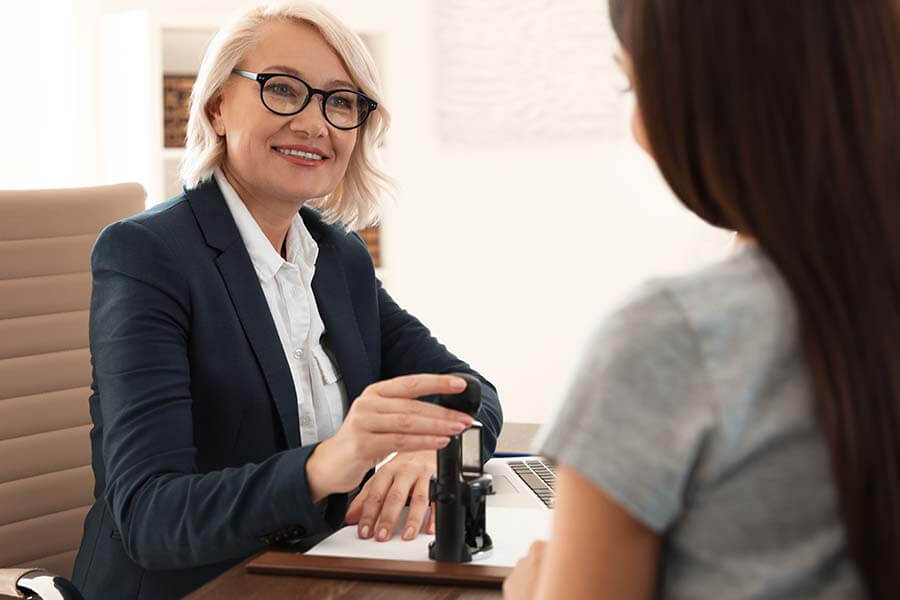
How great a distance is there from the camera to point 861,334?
70 cm

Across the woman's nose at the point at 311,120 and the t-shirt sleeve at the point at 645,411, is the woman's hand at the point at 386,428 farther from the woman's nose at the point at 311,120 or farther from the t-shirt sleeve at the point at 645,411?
the woman's nose at the point at 311,120

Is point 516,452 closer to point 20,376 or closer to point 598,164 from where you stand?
point 20,376

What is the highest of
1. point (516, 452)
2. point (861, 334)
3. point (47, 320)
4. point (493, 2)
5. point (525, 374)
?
point (493, 2)

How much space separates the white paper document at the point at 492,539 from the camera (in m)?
1.32

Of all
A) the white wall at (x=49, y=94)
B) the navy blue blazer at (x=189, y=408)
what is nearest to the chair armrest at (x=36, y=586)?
the navy blue blazer at (x=189, y=408)

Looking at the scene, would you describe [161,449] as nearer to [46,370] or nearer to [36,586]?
[36,586]

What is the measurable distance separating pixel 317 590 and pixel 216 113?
1012mm

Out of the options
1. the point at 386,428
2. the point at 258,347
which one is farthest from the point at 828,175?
the point at 258,347

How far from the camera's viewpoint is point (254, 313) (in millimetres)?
1736

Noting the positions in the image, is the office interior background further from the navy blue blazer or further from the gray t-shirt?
the gray t-shirt

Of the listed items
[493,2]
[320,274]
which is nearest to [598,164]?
[493,2]

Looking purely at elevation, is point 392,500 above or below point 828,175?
below

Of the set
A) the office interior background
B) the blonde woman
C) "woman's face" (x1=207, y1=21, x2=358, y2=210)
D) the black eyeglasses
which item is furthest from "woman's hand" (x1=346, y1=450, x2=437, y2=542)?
the office interior background

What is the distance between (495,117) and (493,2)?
0.45m
